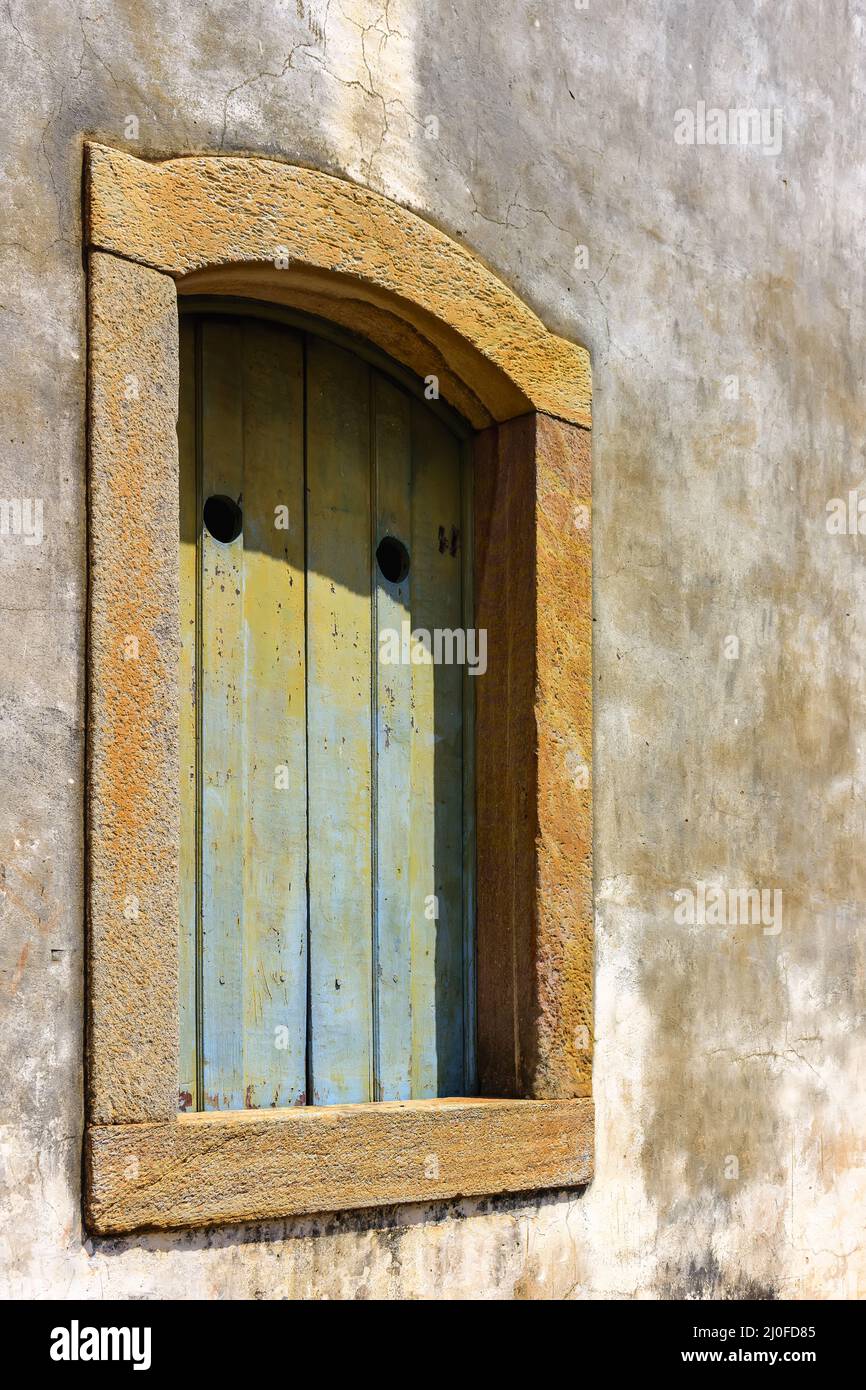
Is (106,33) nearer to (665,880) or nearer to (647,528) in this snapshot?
(647,528)

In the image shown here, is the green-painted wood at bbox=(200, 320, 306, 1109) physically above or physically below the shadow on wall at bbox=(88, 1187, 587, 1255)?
above

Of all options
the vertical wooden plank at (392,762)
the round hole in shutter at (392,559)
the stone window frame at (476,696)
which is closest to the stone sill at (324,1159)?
the stone window frame at (476,696)

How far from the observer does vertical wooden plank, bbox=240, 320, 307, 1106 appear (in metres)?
4.41

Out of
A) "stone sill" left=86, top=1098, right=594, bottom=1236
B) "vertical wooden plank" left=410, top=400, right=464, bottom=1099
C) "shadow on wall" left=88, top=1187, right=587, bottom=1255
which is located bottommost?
"shadow on wall" left=88, top=1187, right=587, bottom=1255

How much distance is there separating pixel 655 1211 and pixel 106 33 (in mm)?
3381

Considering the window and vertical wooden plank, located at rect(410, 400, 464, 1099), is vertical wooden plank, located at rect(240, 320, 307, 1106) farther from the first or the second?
vertical wooden plank, located at rect(410, 400, 464, 1099)

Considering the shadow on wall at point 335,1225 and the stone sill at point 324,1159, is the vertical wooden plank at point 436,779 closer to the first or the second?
the stone sill at point 324,1159

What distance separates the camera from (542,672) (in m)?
4.78

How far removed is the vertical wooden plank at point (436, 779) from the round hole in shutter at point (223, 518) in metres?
0.61

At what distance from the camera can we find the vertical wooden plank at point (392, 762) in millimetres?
4680

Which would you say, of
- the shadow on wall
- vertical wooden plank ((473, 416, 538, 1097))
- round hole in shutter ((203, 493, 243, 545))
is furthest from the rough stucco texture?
round hole in shutter ((203, 493, 243, 545))

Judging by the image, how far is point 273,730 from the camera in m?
4.49

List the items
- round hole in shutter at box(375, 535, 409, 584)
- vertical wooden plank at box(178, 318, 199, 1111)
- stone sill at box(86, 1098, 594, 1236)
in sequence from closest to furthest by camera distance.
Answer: stone sill at box(86, 1098, 594, 1236)
vertical wooden plank at box(178, 318, 199, 1111)
round hole in shutter at box(375, 535, 409, 584)

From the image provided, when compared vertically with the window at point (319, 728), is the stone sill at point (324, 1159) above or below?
below
